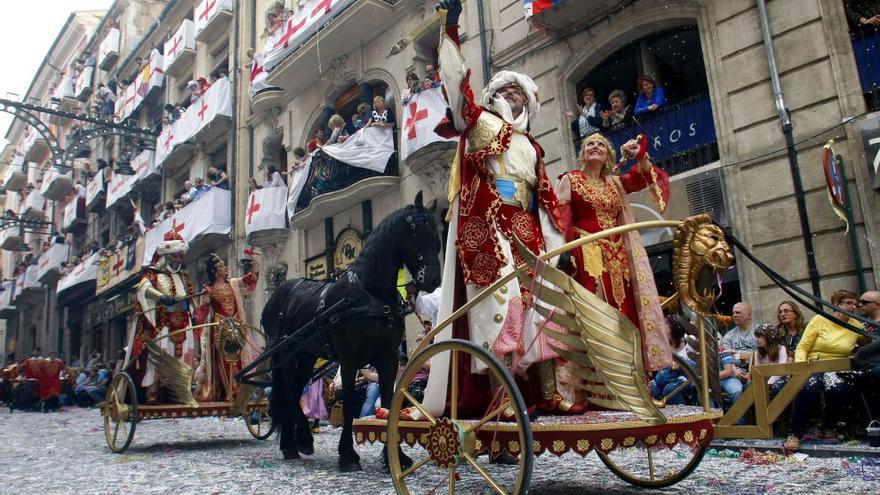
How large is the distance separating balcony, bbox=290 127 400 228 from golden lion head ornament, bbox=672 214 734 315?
11157 millimetres

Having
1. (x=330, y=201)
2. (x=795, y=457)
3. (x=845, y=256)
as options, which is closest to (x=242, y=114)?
(x=330, y=201)

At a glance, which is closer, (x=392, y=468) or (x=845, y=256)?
(x=392, y=468)

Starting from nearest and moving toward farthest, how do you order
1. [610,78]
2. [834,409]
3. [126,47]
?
[834,409] → [610,78] → [126,47]

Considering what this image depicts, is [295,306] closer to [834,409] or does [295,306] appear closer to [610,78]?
[834,409]

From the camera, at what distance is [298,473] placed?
5.39 m

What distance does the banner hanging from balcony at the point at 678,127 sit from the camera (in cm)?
974

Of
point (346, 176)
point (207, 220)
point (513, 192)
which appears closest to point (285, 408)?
point (513, 192)

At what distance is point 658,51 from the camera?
11.0m

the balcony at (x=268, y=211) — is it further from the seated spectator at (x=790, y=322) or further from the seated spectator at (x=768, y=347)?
the seated spectator at (x=768, y=347)

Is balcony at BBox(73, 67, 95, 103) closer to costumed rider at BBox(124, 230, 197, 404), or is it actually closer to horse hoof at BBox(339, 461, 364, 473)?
costumed rider at BBox(124, 230, 197, 404)

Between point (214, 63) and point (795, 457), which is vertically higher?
point (214, 63)

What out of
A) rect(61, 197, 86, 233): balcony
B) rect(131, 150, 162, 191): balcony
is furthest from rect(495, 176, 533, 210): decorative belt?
rect(61, 197, 86, 233): balcony

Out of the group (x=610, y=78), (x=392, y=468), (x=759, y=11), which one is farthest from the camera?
(x=610, y=78)

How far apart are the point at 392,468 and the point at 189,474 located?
294cm
